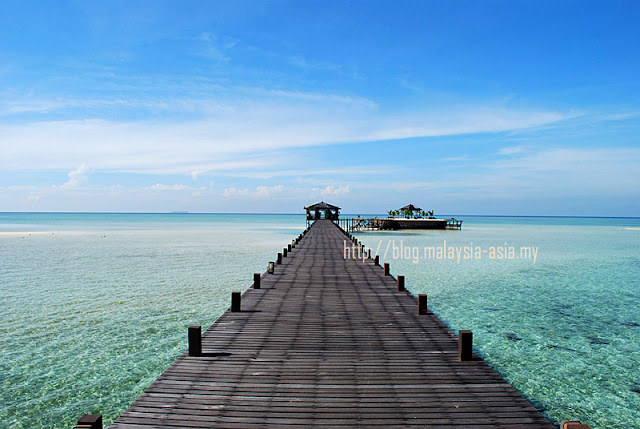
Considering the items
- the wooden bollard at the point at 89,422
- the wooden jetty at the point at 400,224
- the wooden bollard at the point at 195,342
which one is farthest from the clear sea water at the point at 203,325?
the wooden jetty at the point at 400,224

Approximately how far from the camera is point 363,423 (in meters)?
4.78

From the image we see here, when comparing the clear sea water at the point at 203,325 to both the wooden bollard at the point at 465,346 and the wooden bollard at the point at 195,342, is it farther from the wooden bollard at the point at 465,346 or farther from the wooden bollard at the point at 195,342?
the wooden bollard at the point at 465,346

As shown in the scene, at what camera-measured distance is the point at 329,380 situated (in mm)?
5953

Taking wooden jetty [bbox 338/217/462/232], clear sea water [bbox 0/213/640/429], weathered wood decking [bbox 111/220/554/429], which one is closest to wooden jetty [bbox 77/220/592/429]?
weathered wood decking [bbox 111/220/554/429]

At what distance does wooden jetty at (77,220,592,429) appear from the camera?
4.88 meters

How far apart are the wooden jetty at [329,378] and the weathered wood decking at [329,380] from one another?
0.05 feet

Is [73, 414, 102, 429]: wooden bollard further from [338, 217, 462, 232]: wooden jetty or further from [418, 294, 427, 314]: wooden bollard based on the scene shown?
[338, 217, 462, 232]: wooden jetty

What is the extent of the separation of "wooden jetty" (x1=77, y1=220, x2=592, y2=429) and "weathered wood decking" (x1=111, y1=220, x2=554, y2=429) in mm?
15

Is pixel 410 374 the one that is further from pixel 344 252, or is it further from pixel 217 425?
pixel 344 252

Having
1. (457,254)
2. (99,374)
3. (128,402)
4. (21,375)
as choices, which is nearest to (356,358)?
(128,402)

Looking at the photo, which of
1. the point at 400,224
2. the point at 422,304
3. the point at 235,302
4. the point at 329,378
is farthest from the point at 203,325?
the point at 400,224

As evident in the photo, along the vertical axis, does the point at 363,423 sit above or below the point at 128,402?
above

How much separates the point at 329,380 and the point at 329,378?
70 mm

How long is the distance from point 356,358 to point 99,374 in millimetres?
5666
